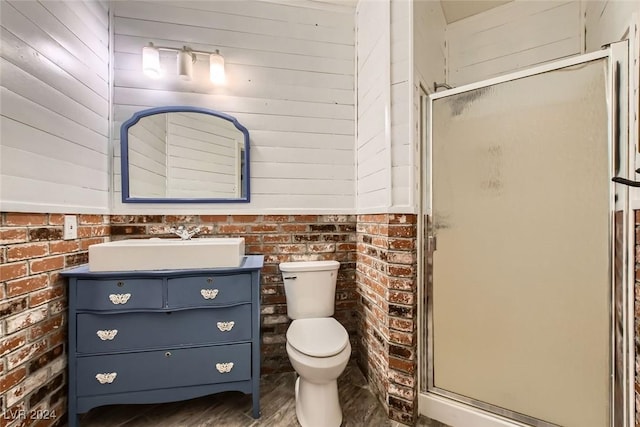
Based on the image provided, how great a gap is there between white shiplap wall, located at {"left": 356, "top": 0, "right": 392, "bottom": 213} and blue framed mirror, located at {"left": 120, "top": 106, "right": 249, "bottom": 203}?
0.83 metres

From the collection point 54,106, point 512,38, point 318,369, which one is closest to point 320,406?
point 318,369

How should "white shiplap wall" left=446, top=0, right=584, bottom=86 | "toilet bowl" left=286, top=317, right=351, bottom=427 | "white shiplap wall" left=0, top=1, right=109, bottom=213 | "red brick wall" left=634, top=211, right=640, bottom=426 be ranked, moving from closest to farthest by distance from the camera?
"red brick wall" left=634, top=211, right=640, bottom=426 → "white shiplap wall" left=0, top=1, right=109, bottom=213 → "toilet bowl" left=286, top=317, right=351, bottom=427 → "white shiplap wall" left=446, top=0, right=584, bottom=86

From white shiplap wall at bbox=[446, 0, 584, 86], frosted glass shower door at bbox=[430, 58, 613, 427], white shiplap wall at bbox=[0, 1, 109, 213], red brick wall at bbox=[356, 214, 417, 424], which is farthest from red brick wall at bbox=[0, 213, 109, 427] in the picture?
white shiplap wall at bbox=[446, 0, 584, 86]

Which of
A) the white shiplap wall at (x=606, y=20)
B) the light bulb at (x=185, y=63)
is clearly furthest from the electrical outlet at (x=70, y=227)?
the white shiplap wall at (x=606, y=20)

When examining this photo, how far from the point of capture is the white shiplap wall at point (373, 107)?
1.53 meters

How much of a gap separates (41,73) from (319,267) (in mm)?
1746

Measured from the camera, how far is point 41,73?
1.27m

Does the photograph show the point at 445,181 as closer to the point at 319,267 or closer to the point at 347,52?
the point at 319,267

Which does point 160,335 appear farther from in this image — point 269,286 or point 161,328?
point 269,286

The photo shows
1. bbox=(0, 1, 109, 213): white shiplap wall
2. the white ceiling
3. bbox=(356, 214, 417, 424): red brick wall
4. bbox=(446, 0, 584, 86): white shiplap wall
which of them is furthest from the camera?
the white ceiling

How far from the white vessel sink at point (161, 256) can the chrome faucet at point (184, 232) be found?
0.87 feet

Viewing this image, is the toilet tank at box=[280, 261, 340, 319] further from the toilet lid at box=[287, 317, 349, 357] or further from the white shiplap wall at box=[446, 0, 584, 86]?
the white shiplap wall at box=[446, 0, 584, 86]

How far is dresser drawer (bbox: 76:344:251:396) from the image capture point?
1.34m

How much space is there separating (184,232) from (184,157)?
55cm
